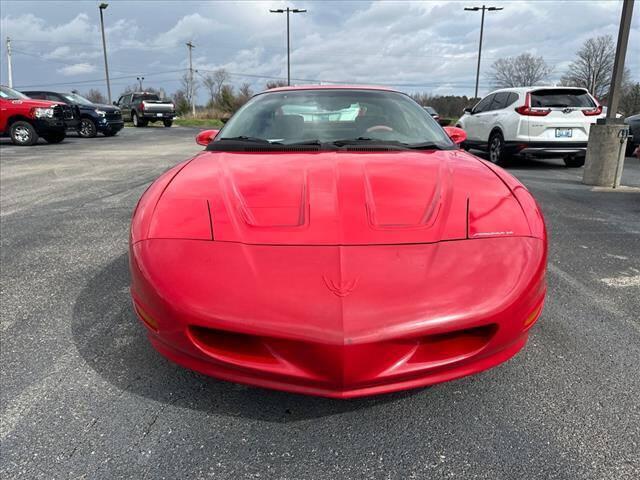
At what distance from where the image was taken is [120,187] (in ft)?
21.8

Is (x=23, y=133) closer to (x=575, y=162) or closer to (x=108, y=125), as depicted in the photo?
(x=108, y=125)

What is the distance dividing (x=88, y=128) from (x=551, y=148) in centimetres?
1478

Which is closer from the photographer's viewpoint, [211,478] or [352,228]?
[211,478]

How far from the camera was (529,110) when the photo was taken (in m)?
8.43

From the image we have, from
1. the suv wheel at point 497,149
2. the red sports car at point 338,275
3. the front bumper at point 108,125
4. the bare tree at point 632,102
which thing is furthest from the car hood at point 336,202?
the bare tree at point 632,102

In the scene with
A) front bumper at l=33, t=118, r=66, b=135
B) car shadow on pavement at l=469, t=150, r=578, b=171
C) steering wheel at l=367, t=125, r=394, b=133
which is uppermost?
steering wheel at l=367, t=125, r=394, b=133

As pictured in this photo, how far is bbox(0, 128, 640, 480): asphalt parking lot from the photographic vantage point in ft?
5.18

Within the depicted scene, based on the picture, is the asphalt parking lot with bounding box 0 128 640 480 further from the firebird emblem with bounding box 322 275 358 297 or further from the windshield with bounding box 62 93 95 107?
the windshield with bounding box 62 93 95 107

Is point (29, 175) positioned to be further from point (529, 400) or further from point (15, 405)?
point (529, 400)

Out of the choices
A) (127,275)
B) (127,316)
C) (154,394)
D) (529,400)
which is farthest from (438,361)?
(127,275)

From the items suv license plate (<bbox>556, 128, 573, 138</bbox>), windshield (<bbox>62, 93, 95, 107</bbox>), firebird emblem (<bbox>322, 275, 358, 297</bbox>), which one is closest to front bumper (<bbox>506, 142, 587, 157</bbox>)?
suv license plate (<bbox>556, 128, 573, 138</bbox>)

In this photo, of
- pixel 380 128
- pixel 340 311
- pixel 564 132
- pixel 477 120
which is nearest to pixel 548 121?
pixel 564 132

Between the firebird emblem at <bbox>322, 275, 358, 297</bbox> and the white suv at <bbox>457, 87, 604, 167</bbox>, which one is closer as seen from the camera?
the firebird emblem at <bbox>322, 275, 358, 297</bbox>

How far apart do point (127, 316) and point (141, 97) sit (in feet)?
91.4
